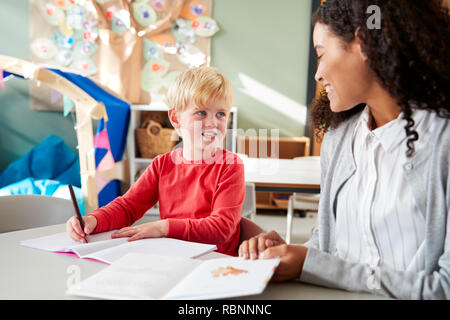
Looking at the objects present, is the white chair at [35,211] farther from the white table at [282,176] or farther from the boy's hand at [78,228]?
the white table at [282,176]

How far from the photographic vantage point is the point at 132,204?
1116mm

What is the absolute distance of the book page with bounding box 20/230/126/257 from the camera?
779 mm

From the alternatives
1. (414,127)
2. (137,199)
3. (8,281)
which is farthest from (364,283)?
(137,199)

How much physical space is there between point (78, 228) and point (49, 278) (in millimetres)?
238

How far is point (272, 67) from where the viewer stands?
3.74 metres

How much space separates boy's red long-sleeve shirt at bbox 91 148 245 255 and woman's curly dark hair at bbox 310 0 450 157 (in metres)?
0.48

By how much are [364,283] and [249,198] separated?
1.26 meters

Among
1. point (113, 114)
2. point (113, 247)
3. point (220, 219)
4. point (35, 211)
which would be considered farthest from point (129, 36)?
point (113, 247)

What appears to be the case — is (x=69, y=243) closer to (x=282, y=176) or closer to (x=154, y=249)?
(x=154, y=249)

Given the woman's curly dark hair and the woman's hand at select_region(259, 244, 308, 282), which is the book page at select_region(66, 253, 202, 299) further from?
the woman's curly dark hair

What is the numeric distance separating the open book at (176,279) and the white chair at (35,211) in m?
0.63

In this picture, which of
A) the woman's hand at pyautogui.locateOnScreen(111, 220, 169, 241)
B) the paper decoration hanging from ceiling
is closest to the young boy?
the woman's hand at pyautogui.locateOnScreen(111, 220, 169, 241)

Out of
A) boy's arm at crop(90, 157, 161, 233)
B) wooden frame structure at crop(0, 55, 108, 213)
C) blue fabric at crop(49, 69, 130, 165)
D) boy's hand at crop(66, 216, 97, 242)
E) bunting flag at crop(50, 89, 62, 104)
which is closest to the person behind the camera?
boy's hand at crop(66, 216, 97, 242)

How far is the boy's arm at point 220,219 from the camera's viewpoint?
935 mm
